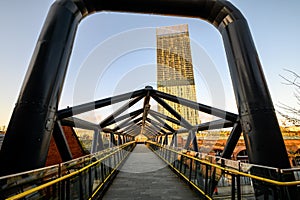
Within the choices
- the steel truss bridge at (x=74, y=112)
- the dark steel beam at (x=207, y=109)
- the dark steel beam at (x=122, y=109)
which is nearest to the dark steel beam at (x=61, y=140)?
the steel truss bridge at (x=74, y=112)

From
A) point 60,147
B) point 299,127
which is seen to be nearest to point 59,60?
point 60,147

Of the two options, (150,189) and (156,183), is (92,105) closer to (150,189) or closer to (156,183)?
(150,189)

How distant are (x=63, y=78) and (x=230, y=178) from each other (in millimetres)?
3605

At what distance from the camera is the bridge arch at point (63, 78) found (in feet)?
8.13

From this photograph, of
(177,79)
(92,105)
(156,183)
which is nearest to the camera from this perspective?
(92,105)

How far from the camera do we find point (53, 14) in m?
3.05

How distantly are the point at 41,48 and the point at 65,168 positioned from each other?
200 centimetres

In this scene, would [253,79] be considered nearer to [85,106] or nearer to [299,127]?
[85,106]

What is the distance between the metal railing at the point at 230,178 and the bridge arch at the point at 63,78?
0.37 m

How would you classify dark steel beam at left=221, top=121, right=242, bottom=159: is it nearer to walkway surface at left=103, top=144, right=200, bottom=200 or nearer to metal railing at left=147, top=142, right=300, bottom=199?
metal railing at left=147, top=142, right=300, bottom=199

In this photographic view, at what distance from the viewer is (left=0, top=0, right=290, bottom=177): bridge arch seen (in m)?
2.48

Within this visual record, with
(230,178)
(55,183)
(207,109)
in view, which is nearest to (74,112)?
(55,183)

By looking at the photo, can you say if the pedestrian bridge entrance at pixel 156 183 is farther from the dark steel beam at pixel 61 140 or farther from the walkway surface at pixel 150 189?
the dark steel beam at pixel 61 140

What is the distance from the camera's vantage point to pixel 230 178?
11.0 feet
